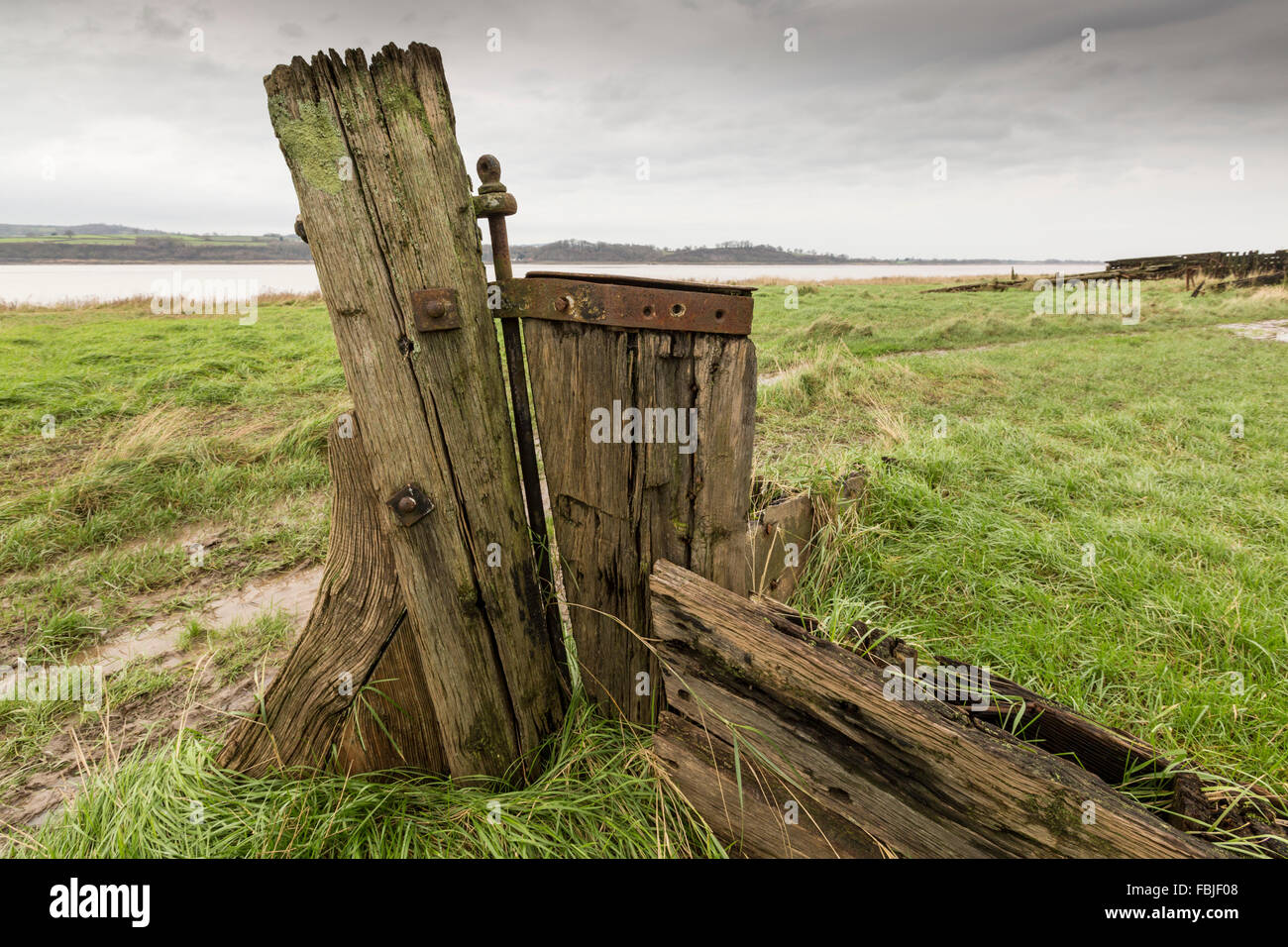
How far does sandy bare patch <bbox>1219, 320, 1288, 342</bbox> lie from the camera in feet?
44.0

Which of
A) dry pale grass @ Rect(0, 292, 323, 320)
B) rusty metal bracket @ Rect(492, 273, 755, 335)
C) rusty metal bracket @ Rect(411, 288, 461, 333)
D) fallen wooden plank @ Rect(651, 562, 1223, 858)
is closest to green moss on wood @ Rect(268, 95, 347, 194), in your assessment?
rusty metal bracket @ Rect(411, 288, 461, 333)

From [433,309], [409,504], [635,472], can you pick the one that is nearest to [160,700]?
[409,504]

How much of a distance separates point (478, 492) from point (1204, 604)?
138 inches

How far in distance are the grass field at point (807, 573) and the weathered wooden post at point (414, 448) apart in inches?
9.4

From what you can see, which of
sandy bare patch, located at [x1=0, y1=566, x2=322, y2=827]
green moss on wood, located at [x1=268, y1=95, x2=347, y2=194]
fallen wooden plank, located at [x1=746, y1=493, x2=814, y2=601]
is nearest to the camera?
green moss on wood, located at [x1=268, y1=95, x2=347, y2=194]

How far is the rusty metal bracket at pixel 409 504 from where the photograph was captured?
1.72m

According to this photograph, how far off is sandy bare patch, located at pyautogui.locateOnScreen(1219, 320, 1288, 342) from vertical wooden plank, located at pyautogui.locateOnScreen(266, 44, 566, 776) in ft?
56.9

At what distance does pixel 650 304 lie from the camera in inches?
64.4

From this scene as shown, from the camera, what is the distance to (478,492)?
71.2 inches

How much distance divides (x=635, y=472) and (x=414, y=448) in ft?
2.02

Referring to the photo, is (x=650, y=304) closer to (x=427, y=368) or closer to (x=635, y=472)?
(x=635, y=472)

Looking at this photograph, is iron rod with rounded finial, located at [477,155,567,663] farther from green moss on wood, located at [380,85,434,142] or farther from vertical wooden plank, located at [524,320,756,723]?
green moss on wood, located at [380,85,434,142]
